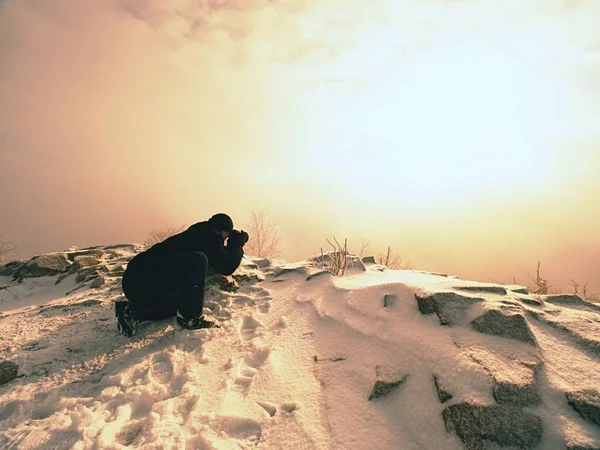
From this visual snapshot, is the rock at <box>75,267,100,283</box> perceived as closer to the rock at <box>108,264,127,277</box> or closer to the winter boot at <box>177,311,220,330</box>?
the rock at <box>108,264,127,277</box>

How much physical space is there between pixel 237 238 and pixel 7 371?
2152 millimetres

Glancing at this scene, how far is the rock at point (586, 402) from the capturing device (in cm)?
156

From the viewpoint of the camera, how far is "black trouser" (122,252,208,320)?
298 centimetres

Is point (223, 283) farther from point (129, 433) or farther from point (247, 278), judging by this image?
point (129, 433)

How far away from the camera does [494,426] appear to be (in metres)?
1.57

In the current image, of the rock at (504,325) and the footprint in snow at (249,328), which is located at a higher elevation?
the rock at (504,325)

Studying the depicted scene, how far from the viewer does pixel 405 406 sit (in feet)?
6.12

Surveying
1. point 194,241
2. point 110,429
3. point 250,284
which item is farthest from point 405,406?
point 250,284

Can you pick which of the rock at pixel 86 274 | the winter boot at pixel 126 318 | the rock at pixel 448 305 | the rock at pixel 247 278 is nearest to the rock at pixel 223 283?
the rock at pixel 247 278

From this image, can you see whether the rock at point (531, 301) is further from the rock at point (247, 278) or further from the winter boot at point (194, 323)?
the rock at point (247, 278)

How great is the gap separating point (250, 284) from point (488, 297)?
3.07m

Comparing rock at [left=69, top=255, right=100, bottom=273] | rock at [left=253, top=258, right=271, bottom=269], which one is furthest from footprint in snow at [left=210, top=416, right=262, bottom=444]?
rock at [left=69, top=255, right=100, bottom=273]

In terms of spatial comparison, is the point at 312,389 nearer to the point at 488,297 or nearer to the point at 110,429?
the point at 110,429

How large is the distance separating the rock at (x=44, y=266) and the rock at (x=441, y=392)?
661 cm
